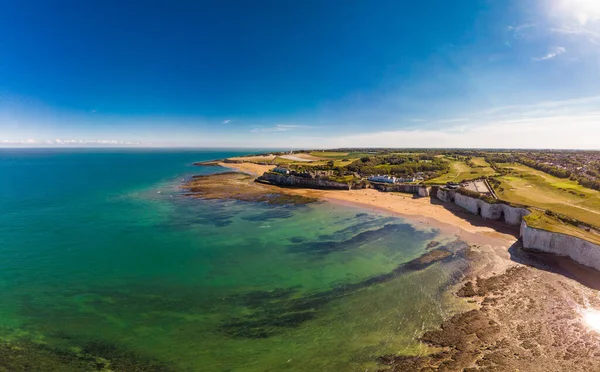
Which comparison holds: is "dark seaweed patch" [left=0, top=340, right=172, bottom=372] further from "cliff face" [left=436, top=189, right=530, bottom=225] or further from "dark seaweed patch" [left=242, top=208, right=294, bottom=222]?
"cliff face" [left=436, top=189, right=530, bottom=225]

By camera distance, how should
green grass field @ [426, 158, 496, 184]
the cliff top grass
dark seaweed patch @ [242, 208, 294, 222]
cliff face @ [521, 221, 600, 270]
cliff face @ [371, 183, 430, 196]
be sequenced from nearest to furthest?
cliff face @ [521, 221, 600, 270] < the cliff top grass < dark seaweed patch @ [242, 208, 294, 222] < cliff face @ [371, 183, 430, 196] < green grass field @ [426, 158, 496, 184]

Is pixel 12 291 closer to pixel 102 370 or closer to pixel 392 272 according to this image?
pixel 102 370

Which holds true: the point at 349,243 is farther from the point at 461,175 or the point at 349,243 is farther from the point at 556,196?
the point at 461,175

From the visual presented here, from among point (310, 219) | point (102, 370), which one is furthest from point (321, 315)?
point (310, 219)

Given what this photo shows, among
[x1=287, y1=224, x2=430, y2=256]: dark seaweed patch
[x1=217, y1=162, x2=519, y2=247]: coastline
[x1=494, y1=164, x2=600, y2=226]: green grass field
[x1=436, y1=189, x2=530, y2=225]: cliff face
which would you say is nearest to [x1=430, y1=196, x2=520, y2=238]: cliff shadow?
[x1=217, y1=162, x2=519, y2=247]: coastline

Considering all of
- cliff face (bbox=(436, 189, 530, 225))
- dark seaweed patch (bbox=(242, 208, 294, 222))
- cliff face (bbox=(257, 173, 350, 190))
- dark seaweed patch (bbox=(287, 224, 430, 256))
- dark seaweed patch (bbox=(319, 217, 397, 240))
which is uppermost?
cliff face (bbox=(257, 173, 350, 190))

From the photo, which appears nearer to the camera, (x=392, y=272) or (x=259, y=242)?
(x=392, y=272)
